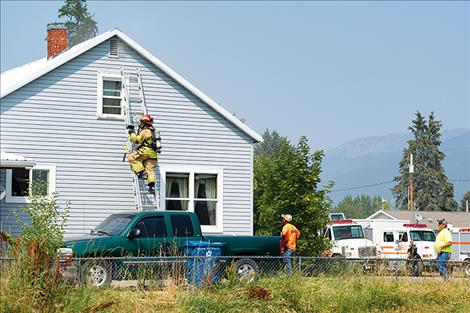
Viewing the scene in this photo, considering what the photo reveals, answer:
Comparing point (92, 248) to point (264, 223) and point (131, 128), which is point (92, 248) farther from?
point (264, 223)

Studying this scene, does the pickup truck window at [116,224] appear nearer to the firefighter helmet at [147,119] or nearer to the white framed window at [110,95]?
the firefighter helmet at [147,119]

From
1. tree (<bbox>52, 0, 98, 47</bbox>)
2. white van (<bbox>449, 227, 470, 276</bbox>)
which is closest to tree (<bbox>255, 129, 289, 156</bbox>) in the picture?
tree (<bbox>52, 0, 98, 47</bbox>)

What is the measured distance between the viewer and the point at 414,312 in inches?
718

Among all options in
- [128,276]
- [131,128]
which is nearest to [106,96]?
[131,128]

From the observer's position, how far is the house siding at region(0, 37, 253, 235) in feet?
88.3

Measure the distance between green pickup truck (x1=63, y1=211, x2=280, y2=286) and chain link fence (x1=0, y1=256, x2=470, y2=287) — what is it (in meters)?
0.52

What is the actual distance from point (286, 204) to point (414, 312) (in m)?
15.7

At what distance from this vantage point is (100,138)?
27.8 metres

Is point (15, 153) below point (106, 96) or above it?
below

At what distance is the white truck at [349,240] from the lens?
41844mm

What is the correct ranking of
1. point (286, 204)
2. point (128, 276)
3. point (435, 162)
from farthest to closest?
1. point (435, 162)
2. point (286, 204)
3. point (128, 276)

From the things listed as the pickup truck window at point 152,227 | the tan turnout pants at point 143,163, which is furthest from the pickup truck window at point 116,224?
the tan turnout pants at point 143,163

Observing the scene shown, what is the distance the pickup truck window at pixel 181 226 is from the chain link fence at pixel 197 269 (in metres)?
1.64

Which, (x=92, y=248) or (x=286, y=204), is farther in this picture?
(x=286, y=204)
